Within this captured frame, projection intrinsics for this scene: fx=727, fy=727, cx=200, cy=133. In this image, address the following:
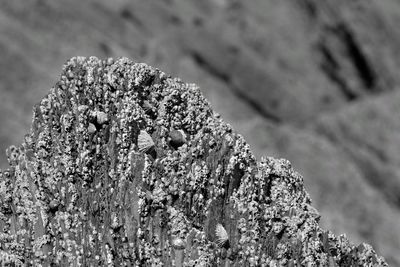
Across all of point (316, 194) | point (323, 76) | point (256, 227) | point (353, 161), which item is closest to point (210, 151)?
point (256, 227)

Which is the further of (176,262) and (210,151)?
(210,151)

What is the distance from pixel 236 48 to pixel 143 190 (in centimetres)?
4566

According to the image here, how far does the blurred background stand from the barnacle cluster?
24.3 m

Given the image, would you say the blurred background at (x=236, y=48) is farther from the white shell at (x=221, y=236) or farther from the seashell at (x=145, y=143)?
the white shell at (x=221, y=236)

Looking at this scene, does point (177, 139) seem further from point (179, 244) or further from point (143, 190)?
point (179, 244)

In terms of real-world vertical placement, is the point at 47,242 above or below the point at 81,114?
below

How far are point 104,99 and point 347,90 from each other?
46.1 metres

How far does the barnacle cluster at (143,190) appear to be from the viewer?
9.06 meters

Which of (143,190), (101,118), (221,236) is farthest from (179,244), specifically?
(101,118)

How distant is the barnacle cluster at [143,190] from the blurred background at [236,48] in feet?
79.7

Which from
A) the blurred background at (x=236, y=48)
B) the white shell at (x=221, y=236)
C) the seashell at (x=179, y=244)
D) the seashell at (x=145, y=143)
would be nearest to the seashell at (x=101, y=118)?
the seashell at (x=145, y=143)

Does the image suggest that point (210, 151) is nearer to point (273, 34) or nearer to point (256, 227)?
point (256, 227)

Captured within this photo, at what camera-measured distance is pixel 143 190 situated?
9305mm

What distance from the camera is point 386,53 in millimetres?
56094
